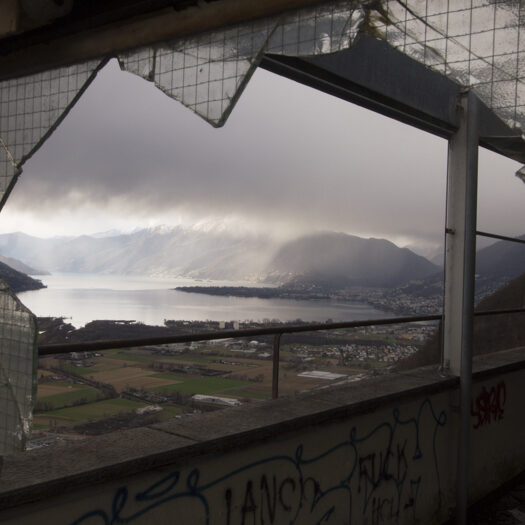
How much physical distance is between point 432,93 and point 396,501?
316 cm

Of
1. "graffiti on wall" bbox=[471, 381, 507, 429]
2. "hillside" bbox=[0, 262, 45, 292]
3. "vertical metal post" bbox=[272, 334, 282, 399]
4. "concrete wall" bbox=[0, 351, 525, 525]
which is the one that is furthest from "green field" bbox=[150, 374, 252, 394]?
"graffiti on wall" bbox=[471, 381, 507, 429]

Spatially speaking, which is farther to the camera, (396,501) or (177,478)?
(396,501)

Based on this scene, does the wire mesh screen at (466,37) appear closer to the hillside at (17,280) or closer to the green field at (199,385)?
the hillside at (17,280)

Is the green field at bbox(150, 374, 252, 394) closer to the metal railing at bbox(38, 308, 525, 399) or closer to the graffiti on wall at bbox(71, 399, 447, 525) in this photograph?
the metal railing at bbox(38, 308, 525, 399)

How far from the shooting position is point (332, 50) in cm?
202

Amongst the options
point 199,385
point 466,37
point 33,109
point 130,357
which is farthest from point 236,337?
point 466,37

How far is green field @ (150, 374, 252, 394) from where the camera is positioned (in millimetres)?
2834

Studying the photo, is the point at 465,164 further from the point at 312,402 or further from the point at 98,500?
the point at 98,500

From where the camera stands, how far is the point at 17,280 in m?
1.97

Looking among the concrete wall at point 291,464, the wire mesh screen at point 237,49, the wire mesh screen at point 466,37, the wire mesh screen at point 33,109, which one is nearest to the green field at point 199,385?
the concrete wall at point 291,464

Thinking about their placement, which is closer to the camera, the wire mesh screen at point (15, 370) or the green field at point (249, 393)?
the wire mesh screen at point (15, 370)

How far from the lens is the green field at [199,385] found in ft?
9.30

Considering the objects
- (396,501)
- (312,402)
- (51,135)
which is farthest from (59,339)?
(396,501)

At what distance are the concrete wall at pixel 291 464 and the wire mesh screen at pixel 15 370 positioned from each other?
0.39m
